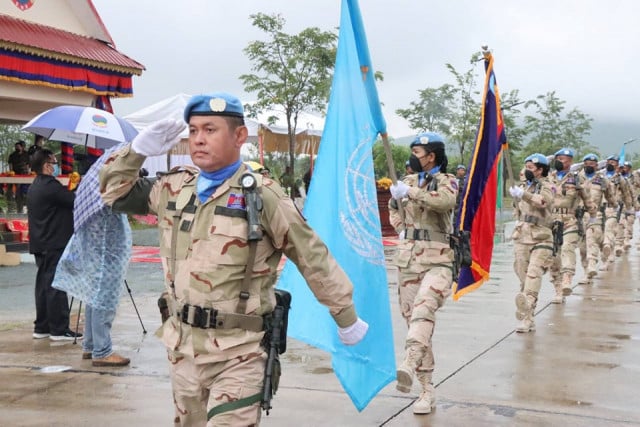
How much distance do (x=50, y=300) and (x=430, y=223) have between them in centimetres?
393

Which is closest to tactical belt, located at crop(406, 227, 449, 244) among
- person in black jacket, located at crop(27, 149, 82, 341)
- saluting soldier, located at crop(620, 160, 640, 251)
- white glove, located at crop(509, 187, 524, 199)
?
white glove, located at crop(509, 187, 524, 199)

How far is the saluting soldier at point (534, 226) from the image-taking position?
31.8 feet

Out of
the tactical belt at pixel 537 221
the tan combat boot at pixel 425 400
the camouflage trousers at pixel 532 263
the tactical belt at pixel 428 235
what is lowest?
the tan combat boot at pixel 425 400

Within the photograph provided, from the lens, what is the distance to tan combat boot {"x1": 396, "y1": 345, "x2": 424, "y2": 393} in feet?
17.7

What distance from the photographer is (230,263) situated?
11.7 feet

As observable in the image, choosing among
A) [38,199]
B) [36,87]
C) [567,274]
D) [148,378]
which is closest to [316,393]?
[148,378]

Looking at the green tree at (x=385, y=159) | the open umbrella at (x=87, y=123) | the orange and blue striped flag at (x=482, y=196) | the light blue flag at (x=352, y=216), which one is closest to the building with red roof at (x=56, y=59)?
the open umbrella at (x=87, y=123)

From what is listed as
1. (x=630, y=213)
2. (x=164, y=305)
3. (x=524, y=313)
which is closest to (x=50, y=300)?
(x=164, y=305)

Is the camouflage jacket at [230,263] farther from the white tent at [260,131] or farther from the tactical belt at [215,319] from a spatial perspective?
the white tent at [260,131]

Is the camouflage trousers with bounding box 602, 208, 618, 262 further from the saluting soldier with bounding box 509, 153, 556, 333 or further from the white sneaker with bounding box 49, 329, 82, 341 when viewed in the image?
the white sneaker with bounding box 49, 329, 82, 341

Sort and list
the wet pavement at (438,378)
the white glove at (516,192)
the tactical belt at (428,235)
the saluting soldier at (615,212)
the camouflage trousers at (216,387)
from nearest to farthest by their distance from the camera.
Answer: the camouflage trousers at (216,387) → the wet pavement at (438,378) → the tactical belt at (428,235) → the white glove at (516,192) → the saluting soldier at (615,212)

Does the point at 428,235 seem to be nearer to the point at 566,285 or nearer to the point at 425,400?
the point at 425,400

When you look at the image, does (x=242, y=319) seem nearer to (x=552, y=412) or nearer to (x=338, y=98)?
(x=338, y=98)

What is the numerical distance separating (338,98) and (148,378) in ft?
9.45
